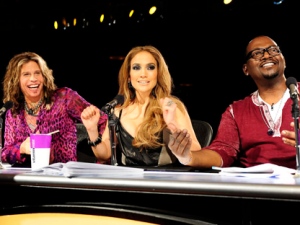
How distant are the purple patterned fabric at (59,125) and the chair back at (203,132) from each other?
0.59m

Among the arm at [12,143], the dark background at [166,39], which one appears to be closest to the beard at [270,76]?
the arm at [12,143]

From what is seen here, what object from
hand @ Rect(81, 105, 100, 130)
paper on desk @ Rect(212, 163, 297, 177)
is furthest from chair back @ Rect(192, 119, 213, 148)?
paper on desk @ Rect(212, 163, 297, 177)

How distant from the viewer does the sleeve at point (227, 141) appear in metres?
2.33

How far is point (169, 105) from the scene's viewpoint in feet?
6.70

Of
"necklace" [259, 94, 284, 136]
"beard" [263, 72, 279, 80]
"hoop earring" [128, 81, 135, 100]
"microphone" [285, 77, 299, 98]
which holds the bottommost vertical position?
"necklace" [259, 94, 284, 136]

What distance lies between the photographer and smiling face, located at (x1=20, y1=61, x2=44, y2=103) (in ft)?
9.44

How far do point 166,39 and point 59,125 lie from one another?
3.22 metres

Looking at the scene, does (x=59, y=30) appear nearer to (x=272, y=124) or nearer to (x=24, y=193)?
(x=272, y=124)

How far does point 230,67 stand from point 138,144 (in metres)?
3.53

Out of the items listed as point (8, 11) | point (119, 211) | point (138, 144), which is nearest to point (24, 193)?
point (119, 211)

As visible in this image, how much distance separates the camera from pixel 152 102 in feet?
8.79

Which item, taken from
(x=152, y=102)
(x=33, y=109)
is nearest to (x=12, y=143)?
(x=33, y=109)

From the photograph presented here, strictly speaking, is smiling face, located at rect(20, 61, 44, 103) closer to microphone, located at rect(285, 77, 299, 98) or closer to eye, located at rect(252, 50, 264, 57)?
eye, located at rect(252, 50, 264, 57)

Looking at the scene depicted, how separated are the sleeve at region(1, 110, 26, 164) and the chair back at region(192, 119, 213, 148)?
1.07 metres
